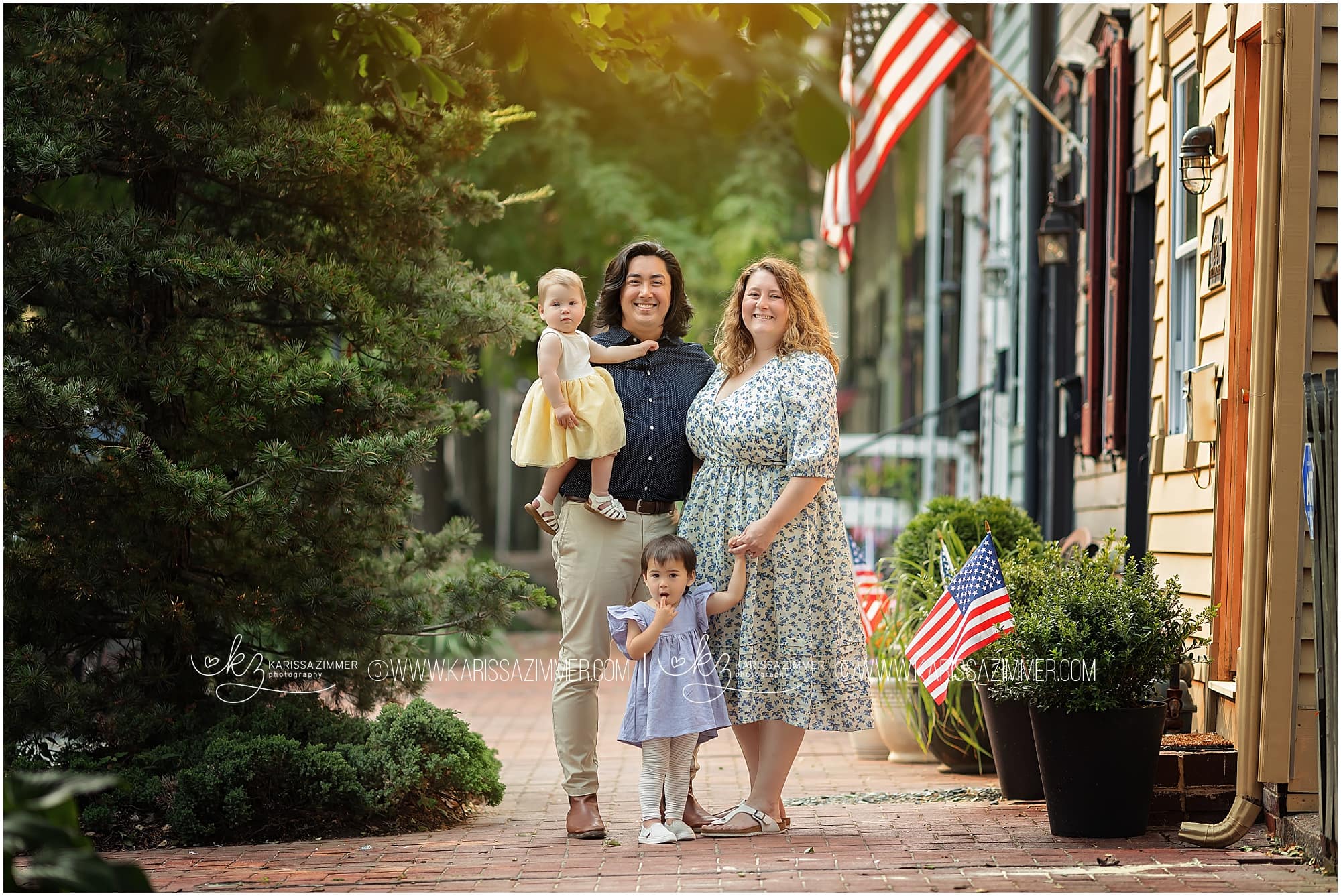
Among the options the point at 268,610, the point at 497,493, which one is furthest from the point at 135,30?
the point at 497,493

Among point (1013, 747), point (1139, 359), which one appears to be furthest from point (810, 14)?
point (1139, 359)

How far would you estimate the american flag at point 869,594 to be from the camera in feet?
22.4

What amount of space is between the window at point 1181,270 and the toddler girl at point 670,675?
9.03 ft

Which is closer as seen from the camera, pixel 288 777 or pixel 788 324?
pixel 788 324

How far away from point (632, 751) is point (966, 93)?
882cm

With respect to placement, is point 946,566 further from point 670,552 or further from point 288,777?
point 288,777

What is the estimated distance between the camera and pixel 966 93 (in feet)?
45.7

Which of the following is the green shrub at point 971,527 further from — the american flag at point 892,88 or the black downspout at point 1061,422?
the american flag at point 892,88

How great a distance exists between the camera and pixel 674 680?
4625 mm

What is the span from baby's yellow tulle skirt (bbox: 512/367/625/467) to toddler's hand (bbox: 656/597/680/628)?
21.9 inches

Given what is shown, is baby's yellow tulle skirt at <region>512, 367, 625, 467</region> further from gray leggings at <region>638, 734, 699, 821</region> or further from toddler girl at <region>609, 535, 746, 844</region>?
gray leggings at <region>638, 734, 699, 821</region>

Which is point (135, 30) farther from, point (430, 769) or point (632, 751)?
point (632, 751)

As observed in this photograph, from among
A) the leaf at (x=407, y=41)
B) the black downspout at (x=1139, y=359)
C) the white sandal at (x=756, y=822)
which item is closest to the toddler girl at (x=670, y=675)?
the white sandal at (x=756, y=822)

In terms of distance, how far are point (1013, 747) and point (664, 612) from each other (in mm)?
→ 1543
